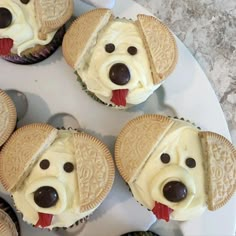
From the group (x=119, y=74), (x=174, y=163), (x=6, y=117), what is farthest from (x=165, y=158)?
(x=6, y=117)

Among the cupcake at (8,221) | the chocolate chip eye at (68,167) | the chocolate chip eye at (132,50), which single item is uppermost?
the chocolate chip eye at (132,50)

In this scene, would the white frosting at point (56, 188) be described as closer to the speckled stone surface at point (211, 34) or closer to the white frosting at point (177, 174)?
the white frosting at point (177, 174)

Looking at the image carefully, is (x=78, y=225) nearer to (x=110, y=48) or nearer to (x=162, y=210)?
(x=162, y=210)

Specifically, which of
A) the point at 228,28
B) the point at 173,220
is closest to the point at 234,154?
the point at 173,220

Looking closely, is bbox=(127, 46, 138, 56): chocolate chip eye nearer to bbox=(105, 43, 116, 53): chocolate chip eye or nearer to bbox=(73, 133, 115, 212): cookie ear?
bbox=(105, 43, 116, 53): chocolate chip eye

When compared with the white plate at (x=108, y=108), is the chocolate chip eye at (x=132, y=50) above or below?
above

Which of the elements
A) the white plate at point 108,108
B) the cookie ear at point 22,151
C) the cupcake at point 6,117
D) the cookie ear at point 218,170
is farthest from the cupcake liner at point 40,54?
the cookie ear at point 218,170

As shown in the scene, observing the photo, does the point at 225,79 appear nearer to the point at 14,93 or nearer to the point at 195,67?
the point at 195,67
